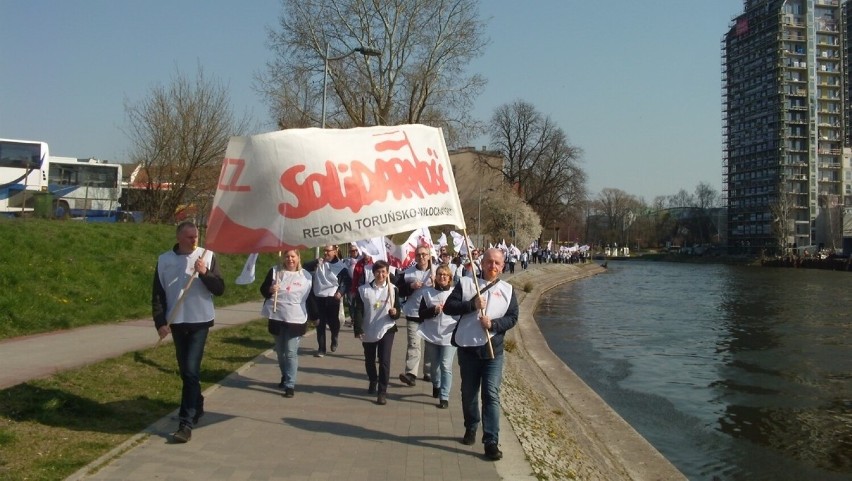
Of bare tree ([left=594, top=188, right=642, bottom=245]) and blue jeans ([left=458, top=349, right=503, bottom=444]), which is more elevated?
bare tree ([left=594, top=188, right=642, bottom=245])

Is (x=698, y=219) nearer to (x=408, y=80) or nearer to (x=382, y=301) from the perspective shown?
(x=408, y=80)

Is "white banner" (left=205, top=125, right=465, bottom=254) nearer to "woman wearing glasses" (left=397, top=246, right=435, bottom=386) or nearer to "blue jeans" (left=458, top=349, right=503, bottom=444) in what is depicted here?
"blue jeans" (left=458, top=349, right=503, bottom=444)

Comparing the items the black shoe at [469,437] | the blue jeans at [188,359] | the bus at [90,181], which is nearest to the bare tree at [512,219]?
the bus at [90,181]

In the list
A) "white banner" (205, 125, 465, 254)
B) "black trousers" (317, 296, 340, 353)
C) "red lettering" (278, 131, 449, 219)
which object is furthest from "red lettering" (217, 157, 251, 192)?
"black trousers" (317, 296, 340, 353)

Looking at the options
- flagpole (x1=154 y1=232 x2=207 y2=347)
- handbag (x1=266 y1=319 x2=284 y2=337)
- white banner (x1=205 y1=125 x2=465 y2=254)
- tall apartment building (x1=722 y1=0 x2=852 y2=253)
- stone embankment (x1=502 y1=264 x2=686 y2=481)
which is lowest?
stone embankment (x1=502 y1=264 x2=686 y2=481)

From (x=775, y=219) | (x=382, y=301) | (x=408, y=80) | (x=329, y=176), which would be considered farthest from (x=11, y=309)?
(x=775, y=219)

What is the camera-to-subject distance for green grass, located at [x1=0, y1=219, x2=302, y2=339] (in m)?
12.7

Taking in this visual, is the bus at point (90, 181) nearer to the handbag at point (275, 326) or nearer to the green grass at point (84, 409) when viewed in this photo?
the green grass at point (84, 409)

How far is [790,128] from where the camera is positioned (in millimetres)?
115188

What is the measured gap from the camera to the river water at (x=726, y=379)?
9.88 metres

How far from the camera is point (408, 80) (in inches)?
1325

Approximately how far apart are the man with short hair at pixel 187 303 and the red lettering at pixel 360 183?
36.5 inches

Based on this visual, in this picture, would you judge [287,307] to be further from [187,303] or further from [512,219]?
[512,219]

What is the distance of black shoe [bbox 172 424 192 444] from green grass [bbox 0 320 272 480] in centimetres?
47
